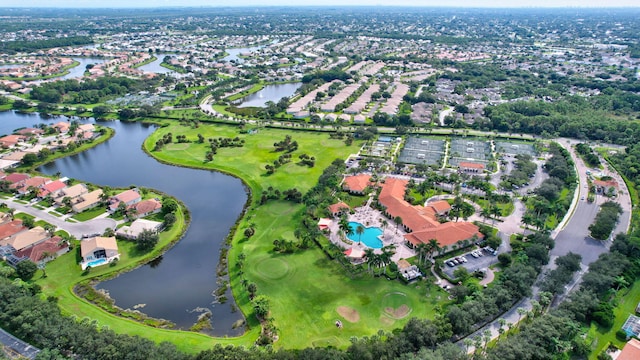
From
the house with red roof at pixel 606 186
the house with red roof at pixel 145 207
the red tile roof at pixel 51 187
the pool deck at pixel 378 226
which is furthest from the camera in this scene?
the house with red roof at pixel 606 186

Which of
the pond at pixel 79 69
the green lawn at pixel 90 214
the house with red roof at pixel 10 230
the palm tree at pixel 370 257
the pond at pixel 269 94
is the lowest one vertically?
the pond at pixel 269 94

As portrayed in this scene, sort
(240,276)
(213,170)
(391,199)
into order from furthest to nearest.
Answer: (213,170)
(391,199)
(240,276)

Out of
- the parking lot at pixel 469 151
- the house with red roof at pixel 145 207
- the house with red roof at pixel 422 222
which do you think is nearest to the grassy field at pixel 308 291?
the house with red roof at pixel 422 222

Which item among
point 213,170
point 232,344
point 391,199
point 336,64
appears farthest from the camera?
point 336,64

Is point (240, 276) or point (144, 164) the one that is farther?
point (144, 164)

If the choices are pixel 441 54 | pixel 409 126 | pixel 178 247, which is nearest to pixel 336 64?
pixel 441 54

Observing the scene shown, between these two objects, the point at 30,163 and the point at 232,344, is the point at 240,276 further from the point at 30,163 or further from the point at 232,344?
the point at 30,163

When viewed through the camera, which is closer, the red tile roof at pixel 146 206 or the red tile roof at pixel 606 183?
the red tile roof at pixel 146 206

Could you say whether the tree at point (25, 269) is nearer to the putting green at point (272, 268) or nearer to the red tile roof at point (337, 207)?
the putting green at point (272, 268)
